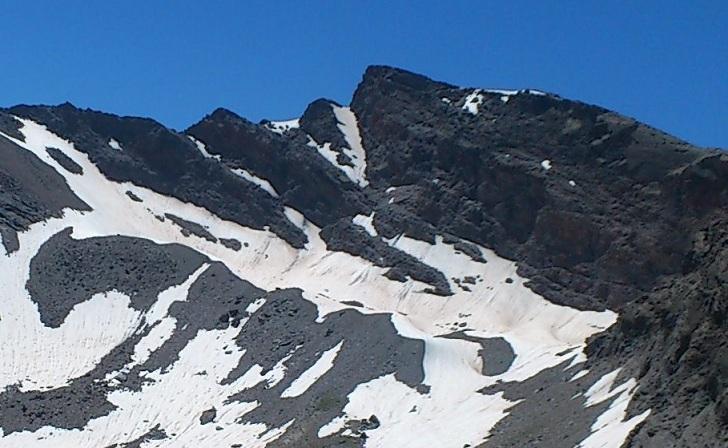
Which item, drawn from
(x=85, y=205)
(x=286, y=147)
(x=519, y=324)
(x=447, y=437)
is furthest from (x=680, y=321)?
(x=286, y=147)

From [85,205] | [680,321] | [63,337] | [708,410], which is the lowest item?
[708,410]

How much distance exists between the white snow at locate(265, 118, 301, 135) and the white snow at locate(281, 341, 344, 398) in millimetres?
57775

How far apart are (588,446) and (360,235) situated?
63016 millimetres

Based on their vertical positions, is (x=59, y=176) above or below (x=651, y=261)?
above

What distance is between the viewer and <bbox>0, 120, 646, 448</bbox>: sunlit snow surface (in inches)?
2406

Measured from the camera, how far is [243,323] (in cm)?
7994

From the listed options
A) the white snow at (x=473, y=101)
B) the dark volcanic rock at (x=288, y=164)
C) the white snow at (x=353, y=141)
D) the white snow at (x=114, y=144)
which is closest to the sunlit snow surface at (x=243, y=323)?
the white snow at (x=353, y=141)

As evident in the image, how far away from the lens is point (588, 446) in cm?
4434

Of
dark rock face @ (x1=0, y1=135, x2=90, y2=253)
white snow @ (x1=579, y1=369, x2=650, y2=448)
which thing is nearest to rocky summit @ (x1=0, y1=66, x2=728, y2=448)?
white snow @ (x1=579, y1=369, x2=650, y2=448)

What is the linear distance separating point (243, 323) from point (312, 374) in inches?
490

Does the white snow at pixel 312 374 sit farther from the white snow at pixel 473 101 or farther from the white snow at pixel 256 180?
the white snow at pixel 473 101

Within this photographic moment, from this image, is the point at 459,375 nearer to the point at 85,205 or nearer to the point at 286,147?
the point at 85,205

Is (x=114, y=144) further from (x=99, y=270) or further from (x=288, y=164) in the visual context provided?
(x=99, y=270)

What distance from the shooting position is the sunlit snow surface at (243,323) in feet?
201
